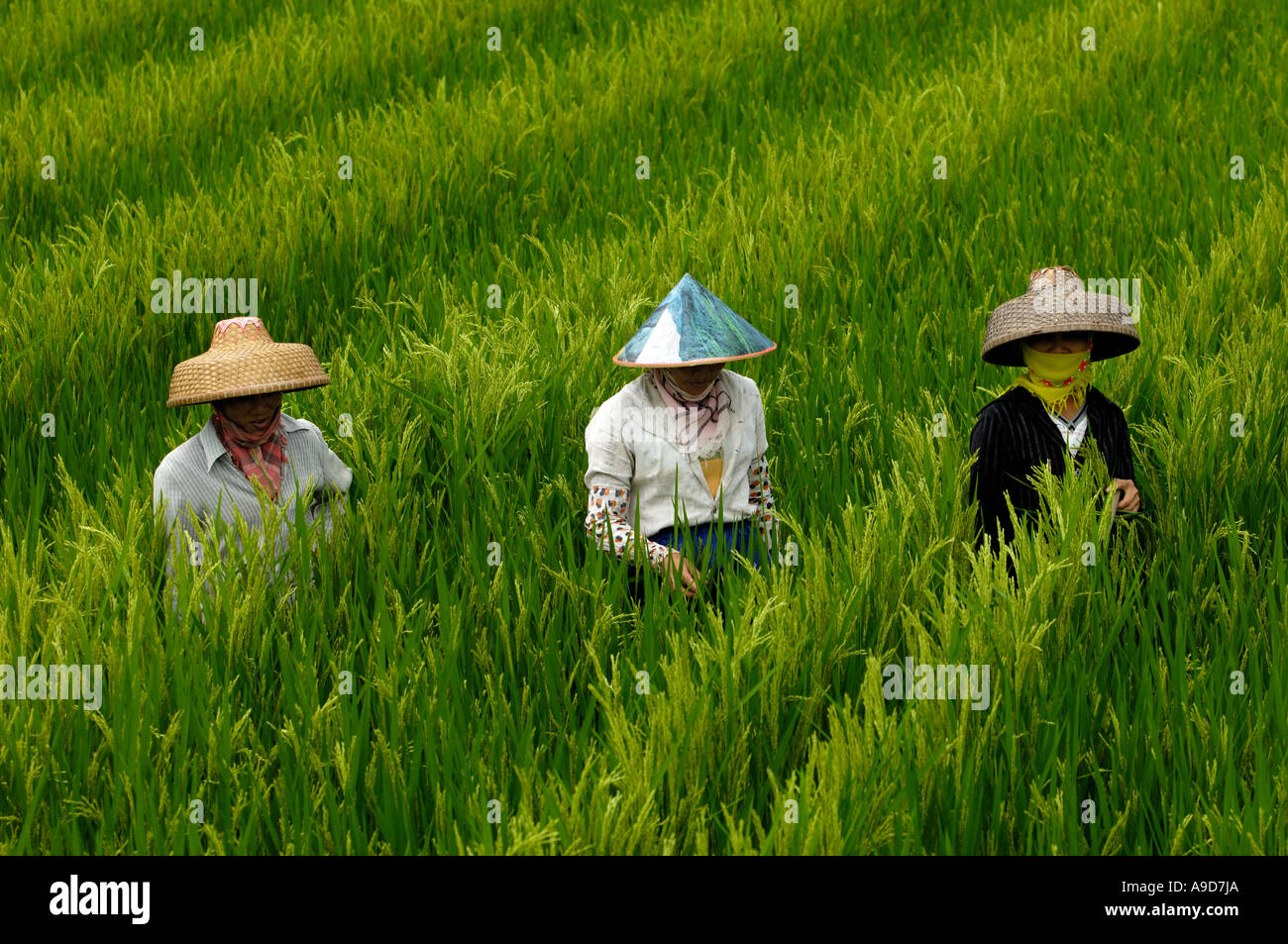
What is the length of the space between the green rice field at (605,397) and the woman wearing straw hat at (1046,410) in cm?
12

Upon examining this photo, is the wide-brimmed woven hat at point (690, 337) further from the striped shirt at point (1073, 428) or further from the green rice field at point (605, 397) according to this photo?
the striped shirt at point (1073, 428)

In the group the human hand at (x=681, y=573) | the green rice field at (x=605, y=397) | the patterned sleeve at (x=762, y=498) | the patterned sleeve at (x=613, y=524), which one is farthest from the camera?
the patterned sleeve at (x=762, y=498)

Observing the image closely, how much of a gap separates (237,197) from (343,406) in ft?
7.12

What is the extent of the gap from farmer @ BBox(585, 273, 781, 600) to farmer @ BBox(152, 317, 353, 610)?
0.63 m

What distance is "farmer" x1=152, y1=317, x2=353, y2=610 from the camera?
2.53 meters

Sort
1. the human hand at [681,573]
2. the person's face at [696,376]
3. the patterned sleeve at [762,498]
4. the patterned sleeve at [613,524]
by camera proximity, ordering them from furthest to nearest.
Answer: the patterned sleeve at [762,498]
the person's face at [696,376]
the patterned sleeve at [613,524]
the human hand at [681,573]

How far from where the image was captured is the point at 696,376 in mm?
2600

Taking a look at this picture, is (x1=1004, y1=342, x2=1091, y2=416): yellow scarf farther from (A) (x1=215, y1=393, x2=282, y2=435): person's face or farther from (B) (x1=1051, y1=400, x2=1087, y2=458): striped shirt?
(A) (x1=215, y1=393, x2=282, y2=435): person's face

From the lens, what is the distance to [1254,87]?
599 cm

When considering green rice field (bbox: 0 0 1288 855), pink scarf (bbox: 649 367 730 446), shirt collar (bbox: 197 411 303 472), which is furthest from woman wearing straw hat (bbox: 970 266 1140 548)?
shirt collar (bbox: 197 411 303 472)

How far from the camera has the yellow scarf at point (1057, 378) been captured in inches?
103

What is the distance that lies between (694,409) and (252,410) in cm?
97

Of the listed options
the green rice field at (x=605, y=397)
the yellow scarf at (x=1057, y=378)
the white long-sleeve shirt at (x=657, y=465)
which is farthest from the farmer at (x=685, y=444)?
the yellow scarf at (x=1057, y=378)

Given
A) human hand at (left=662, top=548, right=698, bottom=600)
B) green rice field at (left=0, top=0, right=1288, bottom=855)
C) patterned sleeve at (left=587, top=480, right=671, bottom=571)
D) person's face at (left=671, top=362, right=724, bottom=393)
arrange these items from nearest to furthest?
1. green rice field at (left=0, top=0, right=1288, bottom=855)
2. human hand at (left=662, top=548, right=698, bottom=600)
3. patterned sleeve at (left=587, top=480, right=671, bottom=571)
4. person's face at (left=671, top=362, right=724, bottom=393)
